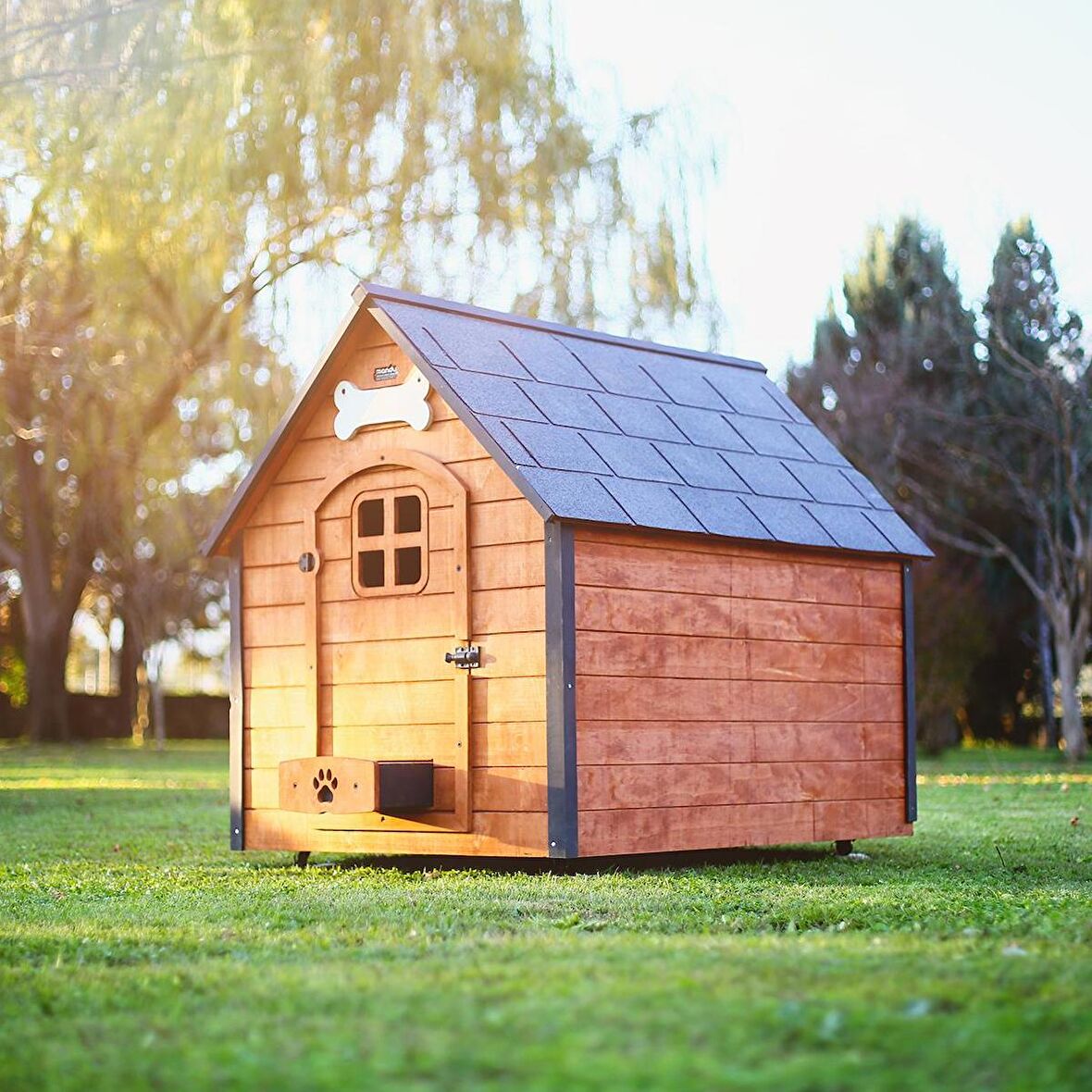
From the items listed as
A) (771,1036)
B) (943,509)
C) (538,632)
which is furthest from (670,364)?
(943,509)

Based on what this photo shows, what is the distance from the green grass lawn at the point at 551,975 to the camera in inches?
159

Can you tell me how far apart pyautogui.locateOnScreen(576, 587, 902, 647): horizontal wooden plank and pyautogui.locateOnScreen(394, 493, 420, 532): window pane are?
56.9 inches

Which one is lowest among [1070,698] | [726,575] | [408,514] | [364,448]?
[1070,698]

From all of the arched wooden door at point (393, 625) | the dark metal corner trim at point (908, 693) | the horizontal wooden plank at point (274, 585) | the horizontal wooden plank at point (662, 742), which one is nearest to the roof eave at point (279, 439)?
the horizontal wooden plank at point (274, 585)

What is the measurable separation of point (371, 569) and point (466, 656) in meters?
1.05

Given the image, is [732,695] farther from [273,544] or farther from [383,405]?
[273,544]

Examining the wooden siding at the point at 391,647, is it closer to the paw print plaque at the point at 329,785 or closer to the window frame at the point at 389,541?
the window frame at the point at 389,541

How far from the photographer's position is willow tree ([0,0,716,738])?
16938 millimetres

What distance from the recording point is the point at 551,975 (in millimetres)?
5176

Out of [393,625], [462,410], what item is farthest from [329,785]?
[462,410]

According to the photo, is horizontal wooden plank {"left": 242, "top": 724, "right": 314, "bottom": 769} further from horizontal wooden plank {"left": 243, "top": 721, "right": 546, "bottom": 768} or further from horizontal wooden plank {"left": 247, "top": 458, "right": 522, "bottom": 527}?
horizontal wooden plank {"left": 247, "top": 458, "right": 522, "bottom": 527}

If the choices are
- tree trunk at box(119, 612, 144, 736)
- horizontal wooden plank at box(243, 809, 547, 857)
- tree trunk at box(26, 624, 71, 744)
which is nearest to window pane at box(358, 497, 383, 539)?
horizontal wooden plank at box(243, 809, 547, 857)

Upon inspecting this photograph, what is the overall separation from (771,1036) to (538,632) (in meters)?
4.99

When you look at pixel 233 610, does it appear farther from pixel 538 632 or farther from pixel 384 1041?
pixel 384 1041
